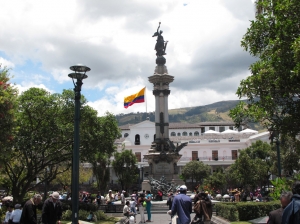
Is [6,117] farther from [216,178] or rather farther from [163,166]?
[216,178]

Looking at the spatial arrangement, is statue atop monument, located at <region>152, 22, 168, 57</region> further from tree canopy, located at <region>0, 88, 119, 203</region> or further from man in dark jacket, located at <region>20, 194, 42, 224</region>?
man in dark jacket, located at <region>20, 194, 42, 224</region>

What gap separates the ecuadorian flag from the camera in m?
38.7

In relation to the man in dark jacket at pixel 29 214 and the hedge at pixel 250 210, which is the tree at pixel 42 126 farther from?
the man in dark jacket at pixel 29 214

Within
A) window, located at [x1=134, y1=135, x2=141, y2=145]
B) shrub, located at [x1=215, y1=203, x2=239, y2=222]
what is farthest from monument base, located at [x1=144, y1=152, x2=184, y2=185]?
window, located at [x1=134, y1=135, x2=141, y2=145]

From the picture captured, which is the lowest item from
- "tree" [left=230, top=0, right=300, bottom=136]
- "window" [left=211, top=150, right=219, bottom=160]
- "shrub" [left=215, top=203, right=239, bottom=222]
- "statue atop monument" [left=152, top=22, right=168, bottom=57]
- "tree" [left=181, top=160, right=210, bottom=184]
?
"shrub" [left=215, top=203, right=239, bottom=222]

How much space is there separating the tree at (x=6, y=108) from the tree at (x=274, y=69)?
9167 millimetres

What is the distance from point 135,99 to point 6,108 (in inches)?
974

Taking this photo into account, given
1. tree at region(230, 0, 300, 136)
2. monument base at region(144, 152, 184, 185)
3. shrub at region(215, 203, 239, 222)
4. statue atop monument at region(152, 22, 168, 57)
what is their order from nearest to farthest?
tree at region(230, 0, 300, 136), shrub at region(215, 203, 239, 222), monument base at region(144, 152, 184, 185), statue atop monument at region(152, 22, 168, 57)

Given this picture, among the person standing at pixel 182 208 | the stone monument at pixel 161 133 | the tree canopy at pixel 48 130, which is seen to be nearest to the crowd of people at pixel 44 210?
the person standing at pixel 182 208

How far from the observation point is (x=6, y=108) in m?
14.7

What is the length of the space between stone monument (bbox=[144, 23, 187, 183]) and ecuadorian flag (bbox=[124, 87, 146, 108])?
13.4 ft

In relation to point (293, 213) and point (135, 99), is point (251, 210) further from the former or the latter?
point (135, 99)

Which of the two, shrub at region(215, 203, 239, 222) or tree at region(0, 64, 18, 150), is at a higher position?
tree at region(0, 64, 18, 150)

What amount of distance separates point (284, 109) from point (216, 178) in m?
29.3
